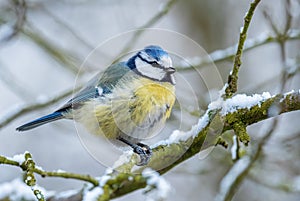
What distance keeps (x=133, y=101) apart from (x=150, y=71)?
0.27 feet

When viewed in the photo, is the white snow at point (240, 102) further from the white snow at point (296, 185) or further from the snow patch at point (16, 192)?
the white snow at point (296, 185)

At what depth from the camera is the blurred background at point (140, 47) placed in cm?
199

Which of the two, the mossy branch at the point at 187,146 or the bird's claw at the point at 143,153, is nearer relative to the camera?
the mossy branch at the point at 187,146

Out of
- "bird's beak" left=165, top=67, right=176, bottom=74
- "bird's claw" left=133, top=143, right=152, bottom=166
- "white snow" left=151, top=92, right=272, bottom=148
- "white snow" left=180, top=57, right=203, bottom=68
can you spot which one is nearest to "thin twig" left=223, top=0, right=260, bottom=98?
"white snow" left=151, top=92, right=272, bottom=148

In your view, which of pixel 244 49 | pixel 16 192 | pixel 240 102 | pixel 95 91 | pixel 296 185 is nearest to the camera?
pixel 240 102

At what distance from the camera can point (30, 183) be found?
1.02 meters

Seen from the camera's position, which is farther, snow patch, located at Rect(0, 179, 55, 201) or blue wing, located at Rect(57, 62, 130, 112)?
snow patch, located at Rect(0, 179, 55, 201)

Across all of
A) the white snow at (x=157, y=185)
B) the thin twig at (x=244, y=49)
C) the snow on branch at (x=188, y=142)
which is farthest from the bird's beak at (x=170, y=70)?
the thin twig at (x=244, y=49)

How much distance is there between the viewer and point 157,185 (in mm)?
1264

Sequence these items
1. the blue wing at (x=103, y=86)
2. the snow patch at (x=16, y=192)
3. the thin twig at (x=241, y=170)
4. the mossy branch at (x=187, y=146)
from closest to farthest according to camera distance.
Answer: the mossy branch at (x=187, y=146), the blue wing at (x=103, y=86), the snow patch at (x=16, y=192), the thin twig at (x=241, y=170)

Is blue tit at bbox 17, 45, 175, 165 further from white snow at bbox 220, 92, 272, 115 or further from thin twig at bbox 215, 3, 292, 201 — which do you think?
thin twig at bbox 215, 3, 292, 201

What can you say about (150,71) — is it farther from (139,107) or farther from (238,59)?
(238,59)

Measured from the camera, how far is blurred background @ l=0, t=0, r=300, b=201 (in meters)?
1.99

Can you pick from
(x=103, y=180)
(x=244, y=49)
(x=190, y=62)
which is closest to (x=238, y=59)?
(x=103, y=180)
